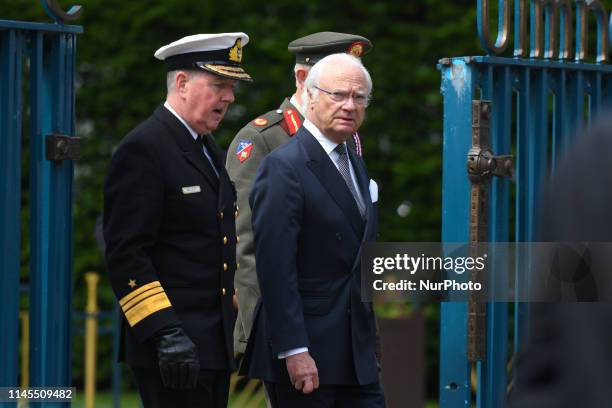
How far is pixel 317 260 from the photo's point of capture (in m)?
4.04

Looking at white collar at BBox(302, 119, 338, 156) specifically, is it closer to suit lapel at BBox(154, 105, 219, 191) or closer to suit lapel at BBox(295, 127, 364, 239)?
suit lapel at BBox(295, 127, 364, 239)

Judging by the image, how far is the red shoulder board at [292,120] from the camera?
186 inches

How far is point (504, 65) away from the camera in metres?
4.48

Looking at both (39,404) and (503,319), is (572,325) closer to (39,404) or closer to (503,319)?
(39,404)

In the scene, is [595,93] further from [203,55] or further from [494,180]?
[203,55]

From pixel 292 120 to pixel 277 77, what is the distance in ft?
13.5

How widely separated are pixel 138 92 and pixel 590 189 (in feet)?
25.3

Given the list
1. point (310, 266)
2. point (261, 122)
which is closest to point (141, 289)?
point (310, 266)

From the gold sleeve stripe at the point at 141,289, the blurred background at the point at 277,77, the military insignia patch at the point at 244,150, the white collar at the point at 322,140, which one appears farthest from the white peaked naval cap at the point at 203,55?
the blurred background at the point at 277,77

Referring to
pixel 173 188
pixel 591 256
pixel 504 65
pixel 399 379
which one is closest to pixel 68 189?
pixel 173 188

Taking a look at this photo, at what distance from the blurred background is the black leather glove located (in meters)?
4.91

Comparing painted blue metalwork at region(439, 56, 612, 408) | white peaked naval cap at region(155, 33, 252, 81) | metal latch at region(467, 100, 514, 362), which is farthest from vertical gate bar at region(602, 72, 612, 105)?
white peaked naval cap at region(155, 33, 252, 81)

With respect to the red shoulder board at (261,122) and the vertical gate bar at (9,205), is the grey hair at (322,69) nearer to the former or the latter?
the red shoulder board at (261,122)

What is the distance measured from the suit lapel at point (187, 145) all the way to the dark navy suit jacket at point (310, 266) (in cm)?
14
